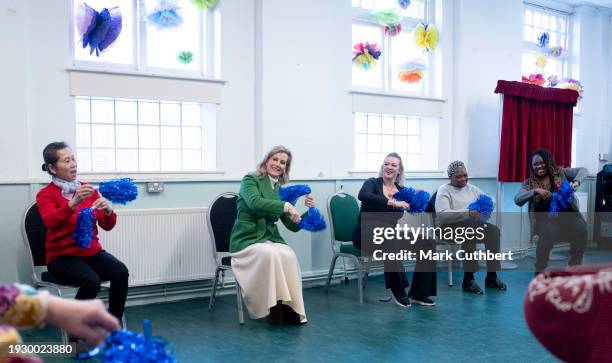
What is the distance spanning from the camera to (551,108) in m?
6.79

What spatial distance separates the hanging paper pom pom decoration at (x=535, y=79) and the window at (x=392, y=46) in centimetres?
131

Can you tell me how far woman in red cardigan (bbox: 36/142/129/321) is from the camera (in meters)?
3.20

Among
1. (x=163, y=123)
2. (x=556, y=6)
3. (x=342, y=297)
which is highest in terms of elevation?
(x=556, y=6)

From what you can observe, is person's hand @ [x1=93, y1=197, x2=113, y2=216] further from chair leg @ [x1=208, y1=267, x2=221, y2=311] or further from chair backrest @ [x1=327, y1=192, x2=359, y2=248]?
chair backrest @ [x1=327, y1=192, x2=359, y2=248]

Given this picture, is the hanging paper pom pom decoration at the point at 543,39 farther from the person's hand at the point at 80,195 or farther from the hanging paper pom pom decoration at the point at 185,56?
the person's hand at the point at 80,195

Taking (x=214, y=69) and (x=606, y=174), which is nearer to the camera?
(x=214, y=69)

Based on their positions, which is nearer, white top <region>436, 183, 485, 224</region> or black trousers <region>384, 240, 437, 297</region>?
black trousers <region>384, 240, 437, 297</region>

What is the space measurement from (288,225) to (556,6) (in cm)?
561

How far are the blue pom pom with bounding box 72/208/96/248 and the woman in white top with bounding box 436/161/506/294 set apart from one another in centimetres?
304

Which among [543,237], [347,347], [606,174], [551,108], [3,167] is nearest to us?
[347,347]

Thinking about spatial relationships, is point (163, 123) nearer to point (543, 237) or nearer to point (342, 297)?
point (342, 297)

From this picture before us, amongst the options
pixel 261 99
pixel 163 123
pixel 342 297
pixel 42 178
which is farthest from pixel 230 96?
pixel 342 297

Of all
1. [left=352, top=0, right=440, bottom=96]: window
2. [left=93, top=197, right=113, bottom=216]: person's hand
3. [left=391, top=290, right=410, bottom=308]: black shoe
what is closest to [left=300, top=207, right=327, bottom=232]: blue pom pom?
[left=391, top=290, right=410, bottom=308]: black shoe

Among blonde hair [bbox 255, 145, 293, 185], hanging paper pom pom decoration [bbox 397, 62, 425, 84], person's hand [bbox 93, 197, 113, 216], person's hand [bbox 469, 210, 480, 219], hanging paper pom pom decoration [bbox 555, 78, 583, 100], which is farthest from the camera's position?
hanging paper pom pom decoration [bbox 555, 78, 583, 100]
